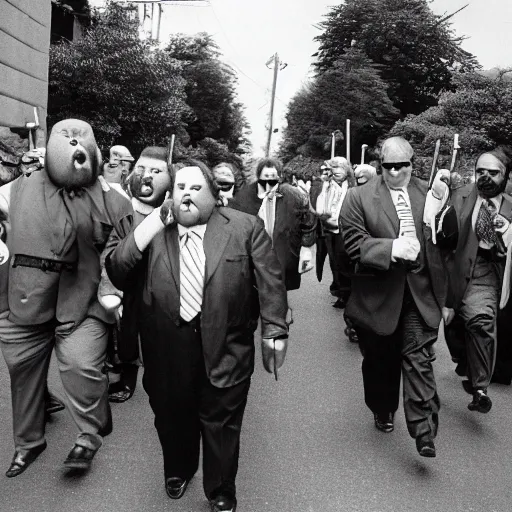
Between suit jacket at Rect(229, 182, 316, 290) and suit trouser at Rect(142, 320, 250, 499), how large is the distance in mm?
3606

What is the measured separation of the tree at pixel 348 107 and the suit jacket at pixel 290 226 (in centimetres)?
3198

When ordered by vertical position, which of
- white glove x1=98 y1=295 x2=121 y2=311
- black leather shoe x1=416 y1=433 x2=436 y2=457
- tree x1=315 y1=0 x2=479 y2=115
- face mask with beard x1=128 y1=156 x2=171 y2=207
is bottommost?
black leather shoe x1=416 y1=433 x2=436 y2=457

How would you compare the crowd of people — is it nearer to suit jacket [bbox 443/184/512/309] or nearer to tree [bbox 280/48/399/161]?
suit jacket [bbox 443/184/512/309]

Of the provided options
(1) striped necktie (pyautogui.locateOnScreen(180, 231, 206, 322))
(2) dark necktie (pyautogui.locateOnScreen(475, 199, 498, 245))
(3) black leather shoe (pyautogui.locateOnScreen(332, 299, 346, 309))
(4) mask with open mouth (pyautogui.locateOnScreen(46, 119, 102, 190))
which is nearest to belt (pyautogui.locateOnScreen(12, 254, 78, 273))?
(4) mask with open mouth (pyautogui.locateOnScreen(46, 119, 102, 190))

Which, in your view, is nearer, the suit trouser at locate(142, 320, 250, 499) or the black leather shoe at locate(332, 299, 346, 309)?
the suit trouser at locate(142, 320, 250, 499)

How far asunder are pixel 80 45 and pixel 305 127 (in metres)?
18.7

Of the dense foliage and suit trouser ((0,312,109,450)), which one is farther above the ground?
the dense foliage

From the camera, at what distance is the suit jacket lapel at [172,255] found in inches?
141

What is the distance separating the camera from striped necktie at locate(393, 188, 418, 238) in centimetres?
448

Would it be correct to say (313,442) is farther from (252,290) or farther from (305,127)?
(305,127)

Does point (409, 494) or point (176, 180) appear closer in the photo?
point (176, 180)

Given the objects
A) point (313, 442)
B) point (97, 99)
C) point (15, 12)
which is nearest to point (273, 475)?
point (313, 442)

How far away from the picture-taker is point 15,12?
16.5 meters

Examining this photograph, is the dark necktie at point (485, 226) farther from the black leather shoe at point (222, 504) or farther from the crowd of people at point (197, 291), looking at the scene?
the black leather shoe at point (222, 504)
